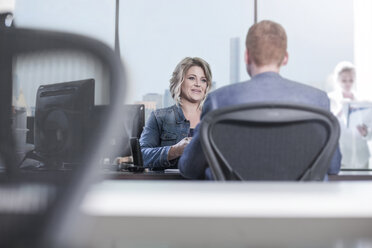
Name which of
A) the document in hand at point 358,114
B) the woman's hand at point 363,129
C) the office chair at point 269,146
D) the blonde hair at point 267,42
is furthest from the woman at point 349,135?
the office chair at point 269,146

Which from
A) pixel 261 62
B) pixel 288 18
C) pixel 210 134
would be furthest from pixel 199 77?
pixel 288 18

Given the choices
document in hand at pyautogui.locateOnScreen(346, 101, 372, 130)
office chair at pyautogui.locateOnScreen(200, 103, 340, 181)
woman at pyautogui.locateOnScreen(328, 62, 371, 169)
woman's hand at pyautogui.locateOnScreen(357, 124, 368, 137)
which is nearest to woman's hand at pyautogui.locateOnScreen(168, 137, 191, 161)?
office chair at pyautogui.locateOnScreen(200, 103, 340, 181)

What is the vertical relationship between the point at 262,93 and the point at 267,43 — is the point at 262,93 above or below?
below

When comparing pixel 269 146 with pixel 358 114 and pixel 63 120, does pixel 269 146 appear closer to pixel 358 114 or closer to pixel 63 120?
pixel 63 120

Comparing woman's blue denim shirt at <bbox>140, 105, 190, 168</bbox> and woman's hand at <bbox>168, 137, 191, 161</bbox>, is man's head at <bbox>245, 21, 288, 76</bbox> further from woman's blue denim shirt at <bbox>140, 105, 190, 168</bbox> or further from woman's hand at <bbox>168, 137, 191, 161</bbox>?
woman's blue denim shirt at <bbox>140, 105, 190, 168</bbox>

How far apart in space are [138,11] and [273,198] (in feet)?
17.5

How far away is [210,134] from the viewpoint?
1.10 metres

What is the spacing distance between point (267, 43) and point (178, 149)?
63 cm

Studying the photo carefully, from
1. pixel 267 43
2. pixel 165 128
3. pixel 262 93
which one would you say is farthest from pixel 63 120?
pixel 165 128

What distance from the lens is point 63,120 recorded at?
1.11 ft

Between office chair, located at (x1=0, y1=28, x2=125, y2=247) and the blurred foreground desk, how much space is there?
0.9 inches

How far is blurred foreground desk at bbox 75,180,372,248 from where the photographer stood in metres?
0.28

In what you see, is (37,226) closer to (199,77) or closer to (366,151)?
(199,77)

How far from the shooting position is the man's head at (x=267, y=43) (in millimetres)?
1352
